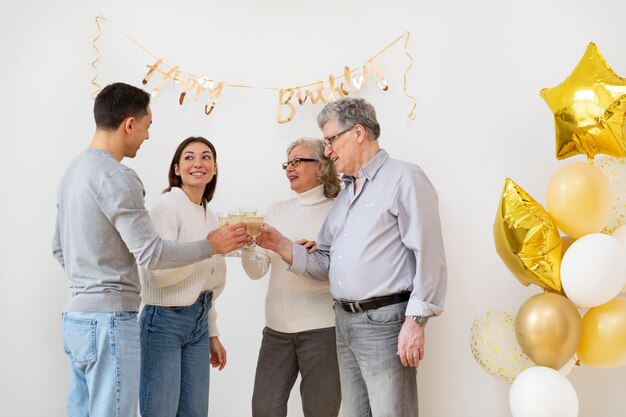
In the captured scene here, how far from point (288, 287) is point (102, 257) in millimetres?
839

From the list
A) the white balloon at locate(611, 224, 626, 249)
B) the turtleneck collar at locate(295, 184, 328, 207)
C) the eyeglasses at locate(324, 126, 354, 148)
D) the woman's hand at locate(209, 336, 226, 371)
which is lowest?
the woman's hand at locate(209, 336, 226, 371)

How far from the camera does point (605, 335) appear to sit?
214 centimetres

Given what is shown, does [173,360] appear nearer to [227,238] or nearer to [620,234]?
[227,238]

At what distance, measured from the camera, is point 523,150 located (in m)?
2.85

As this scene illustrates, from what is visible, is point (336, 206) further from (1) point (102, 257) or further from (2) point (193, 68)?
(2) point (193, 68)

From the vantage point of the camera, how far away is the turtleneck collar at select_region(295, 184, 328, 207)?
260 centimetres

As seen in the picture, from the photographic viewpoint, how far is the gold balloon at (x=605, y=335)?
2.12 metres

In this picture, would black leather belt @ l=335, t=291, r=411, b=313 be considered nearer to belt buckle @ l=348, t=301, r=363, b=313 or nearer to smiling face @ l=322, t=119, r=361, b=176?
belt buckle @ l=348, t=301, r=363, b=313

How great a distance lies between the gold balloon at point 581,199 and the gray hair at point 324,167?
2.82ft

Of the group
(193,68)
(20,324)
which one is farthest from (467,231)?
(20,324)

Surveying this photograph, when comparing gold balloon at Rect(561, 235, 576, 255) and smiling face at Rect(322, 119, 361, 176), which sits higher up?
smiling face at Rect(322, 119, 361, 176)

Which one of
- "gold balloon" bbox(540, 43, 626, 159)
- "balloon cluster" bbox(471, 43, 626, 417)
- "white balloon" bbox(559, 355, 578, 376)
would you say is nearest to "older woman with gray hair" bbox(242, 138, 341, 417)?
"balloon cluster" bbox(471, 43, 626, 417)

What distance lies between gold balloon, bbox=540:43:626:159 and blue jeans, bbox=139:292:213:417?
1.44 m

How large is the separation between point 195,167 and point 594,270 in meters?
1.46
